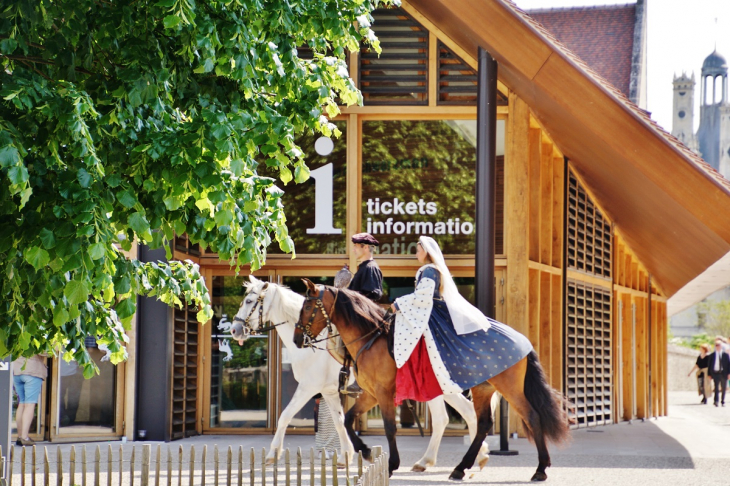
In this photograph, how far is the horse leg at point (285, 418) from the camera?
964 cm

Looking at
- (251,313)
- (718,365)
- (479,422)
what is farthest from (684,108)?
(251,313)

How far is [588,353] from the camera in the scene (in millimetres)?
16453

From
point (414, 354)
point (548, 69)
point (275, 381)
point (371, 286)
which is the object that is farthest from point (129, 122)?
point (275, 381)

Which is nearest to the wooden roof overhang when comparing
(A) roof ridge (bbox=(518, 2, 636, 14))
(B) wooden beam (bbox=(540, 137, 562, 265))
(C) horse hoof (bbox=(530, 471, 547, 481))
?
(B) wooden beam (bbox=(540, 137, 562, 265))

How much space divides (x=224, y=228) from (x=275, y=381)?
27.1ft

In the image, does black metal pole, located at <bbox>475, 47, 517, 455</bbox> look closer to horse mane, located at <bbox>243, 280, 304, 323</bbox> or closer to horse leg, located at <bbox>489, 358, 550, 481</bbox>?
horse leg, located at <bbox>489, 358, 550, 481</bbox>

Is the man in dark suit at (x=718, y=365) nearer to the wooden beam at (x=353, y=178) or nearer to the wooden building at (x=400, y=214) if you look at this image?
the wooden building at (x=400, y=214)

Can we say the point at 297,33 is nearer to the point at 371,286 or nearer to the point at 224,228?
the point at 224,228

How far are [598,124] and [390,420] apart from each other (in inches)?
161

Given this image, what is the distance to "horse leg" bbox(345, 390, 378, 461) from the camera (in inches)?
369

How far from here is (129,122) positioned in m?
5.30

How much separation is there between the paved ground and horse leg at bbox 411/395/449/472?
0.31ft

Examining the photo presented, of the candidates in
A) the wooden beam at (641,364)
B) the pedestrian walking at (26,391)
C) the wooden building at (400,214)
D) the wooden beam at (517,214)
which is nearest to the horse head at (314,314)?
the wooden building at (400,214)

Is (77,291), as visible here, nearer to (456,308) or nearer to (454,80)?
(456,308)
